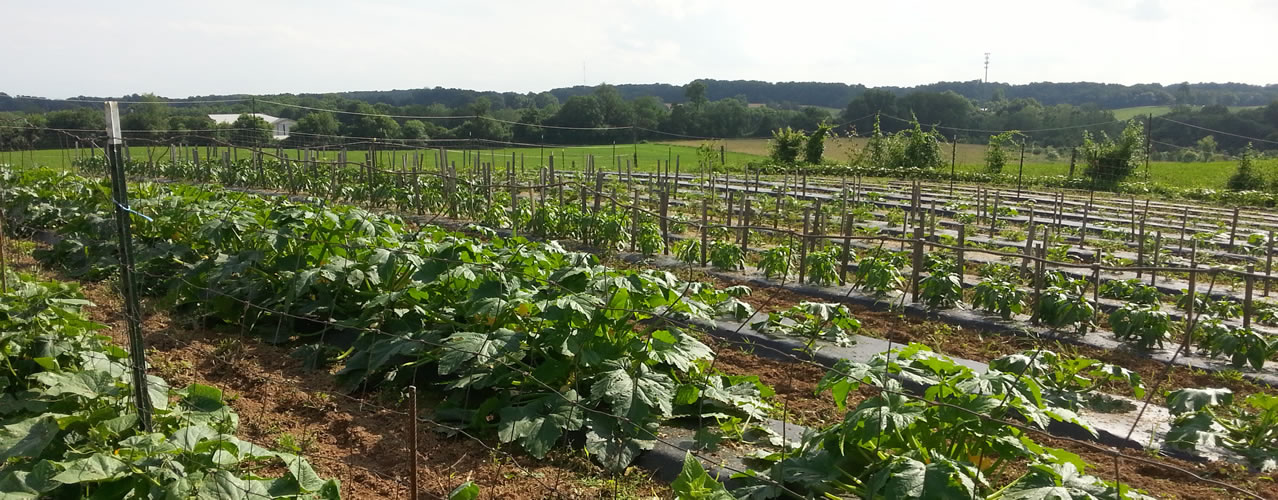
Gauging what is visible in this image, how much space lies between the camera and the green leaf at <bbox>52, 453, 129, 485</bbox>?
2504mm

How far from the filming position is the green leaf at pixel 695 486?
2.77 meters

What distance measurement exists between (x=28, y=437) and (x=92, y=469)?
551mm

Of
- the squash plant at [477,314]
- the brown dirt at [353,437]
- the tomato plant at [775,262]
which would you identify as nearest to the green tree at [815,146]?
the tomato plant at [775,262]

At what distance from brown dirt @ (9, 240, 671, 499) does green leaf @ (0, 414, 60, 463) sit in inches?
39.3

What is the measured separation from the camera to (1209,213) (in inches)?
703

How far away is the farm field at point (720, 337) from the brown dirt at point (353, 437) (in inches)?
3.8

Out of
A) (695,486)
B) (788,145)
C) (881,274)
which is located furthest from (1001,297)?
(788,145)

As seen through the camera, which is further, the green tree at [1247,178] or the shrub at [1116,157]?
the shrub at [1116,157]

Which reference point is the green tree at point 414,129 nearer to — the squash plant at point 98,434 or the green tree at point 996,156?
the green tree at point 996,156

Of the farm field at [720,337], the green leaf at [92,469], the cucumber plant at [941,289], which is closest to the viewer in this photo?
the green leaf at [92,469]

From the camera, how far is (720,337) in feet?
A: 17.5

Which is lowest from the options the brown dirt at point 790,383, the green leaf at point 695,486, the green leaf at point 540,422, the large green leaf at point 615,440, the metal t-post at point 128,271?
the brown dirt at point 790,383

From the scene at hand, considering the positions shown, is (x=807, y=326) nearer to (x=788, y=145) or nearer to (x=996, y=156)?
(x=996, y=156)

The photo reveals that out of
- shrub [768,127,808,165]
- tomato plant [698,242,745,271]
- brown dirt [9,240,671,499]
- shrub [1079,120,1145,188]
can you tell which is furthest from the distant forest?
brown dirt [9,240,671,499]
